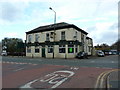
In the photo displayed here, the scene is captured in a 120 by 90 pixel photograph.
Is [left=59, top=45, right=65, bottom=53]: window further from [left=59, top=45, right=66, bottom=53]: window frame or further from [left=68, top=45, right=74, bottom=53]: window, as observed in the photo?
[left=68, top=45, right=74, bottom=53]: window

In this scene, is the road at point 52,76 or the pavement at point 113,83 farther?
the road at point 52,76

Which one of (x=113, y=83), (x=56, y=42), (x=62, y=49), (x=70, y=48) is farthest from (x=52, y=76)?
(x=56, y=42)

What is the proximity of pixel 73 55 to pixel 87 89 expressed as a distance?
24.3m

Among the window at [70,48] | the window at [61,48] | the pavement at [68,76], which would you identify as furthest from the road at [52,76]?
the window at [61,48]

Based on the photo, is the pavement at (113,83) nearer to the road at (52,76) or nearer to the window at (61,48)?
the road at (52,76)

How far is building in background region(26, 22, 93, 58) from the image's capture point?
3136 cm

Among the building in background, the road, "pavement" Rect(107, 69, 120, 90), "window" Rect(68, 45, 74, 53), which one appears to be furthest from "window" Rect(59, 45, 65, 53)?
"pavement" Rect(107, 69, 120, 90)

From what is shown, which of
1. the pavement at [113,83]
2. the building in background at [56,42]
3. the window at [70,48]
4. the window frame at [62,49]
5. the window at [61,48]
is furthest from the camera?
the window at [61,48]

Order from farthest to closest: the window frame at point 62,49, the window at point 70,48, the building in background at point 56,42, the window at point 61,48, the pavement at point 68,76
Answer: the window at point 61,48
the window frame at point 62,49
the building in background at point 56,42
the window at point 70,48
the pavement at point 68,76

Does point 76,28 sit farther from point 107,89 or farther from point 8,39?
point 8,39

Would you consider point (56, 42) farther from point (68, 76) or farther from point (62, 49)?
point (68, 76)

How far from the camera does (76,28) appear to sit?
3341cm

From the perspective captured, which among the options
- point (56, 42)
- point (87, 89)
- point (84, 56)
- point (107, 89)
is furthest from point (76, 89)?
point (56, 42)

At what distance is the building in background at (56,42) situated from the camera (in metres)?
31.4
